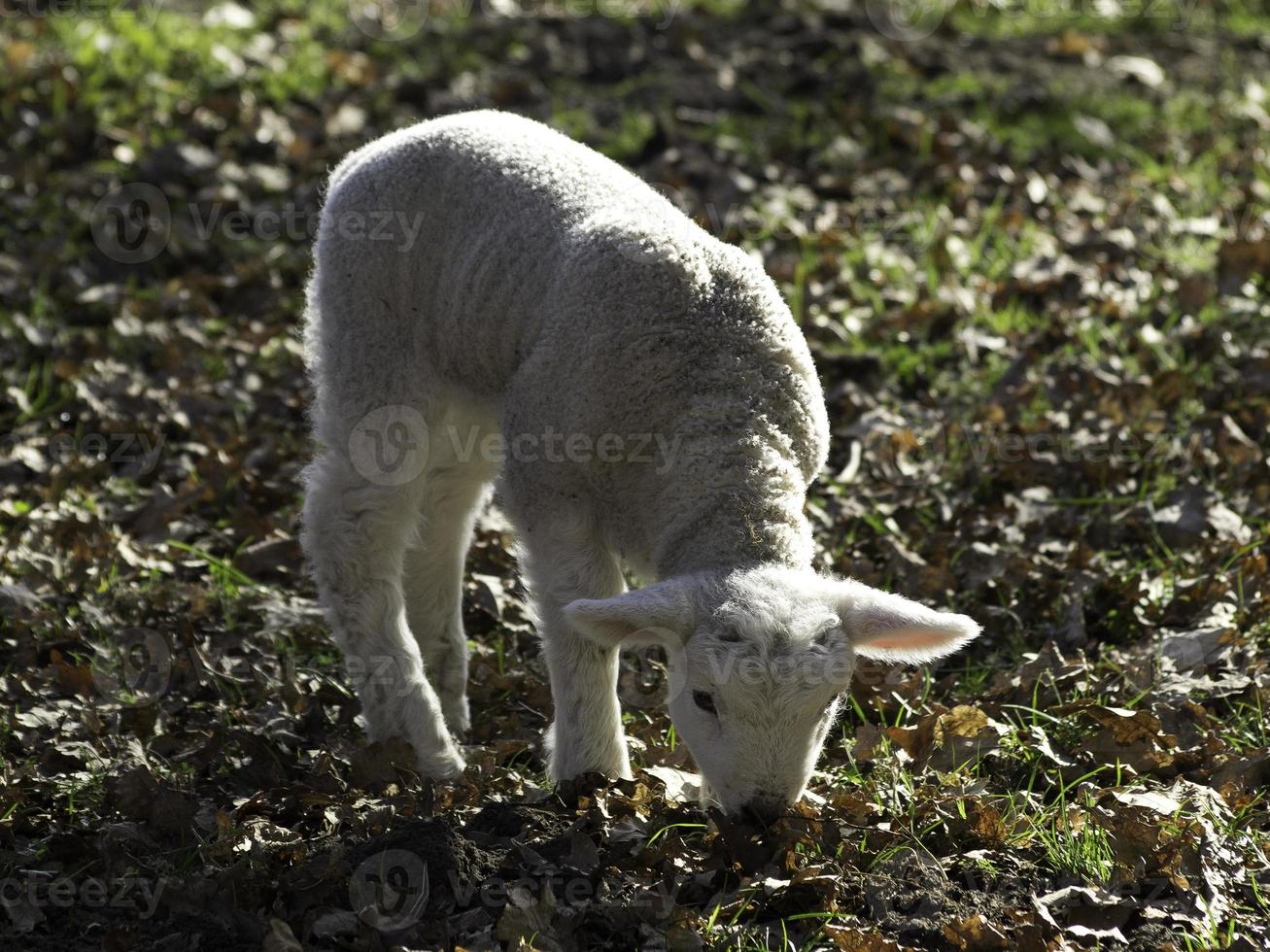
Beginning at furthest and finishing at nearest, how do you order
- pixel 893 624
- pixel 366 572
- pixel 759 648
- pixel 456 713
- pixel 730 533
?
pixel 456 713
pixel 366 572
pixel 730 533
pixel 893 624
pixel 759 648

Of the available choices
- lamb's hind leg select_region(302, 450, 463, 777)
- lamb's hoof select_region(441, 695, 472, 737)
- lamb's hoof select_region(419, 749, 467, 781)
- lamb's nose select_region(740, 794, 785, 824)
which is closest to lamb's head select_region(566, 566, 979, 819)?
lamb's nose select_region(740, 794, 785, 824)

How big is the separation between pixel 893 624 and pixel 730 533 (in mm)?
525

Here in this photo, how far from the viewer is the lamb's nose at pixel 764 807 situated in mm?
3984

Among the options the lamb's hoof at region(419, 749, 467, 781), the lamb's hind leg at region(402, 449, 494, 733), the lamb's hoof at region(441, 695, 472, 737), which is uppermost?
the lamb's hind leg at region(402, 449, 494, 733)

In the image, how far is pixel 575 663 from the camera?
14.9 feet

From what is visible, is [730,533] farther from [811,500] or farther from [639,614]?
[811,500]

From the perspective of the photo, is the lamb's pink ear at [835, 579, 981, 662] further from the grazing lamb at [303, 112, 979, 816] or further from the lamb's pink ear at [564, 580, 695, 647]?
the lamb's pink ear at [564, 580, 695, 647]

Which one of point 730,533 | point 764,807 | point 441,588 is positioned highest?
point 730,533

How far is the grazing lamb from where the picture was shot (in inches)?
159

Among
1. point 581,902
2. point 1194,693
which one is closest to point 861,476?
point 1194,693

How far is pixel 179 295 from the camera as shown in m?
8.29

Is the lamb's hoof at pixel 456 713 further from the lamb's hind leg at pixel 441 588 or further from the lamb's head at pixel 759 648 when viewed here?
the lamb's head at pixel 759 648

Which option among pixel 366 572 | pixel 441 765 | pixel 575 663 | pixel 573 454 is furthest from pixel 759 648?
pixel 366 572

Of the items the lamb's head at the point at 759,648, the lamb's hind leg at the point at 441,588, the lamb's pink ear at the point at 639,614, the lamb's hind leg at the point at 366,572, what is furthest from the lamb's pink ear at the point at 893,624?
the lamb's hind leg at the point at 441,588
